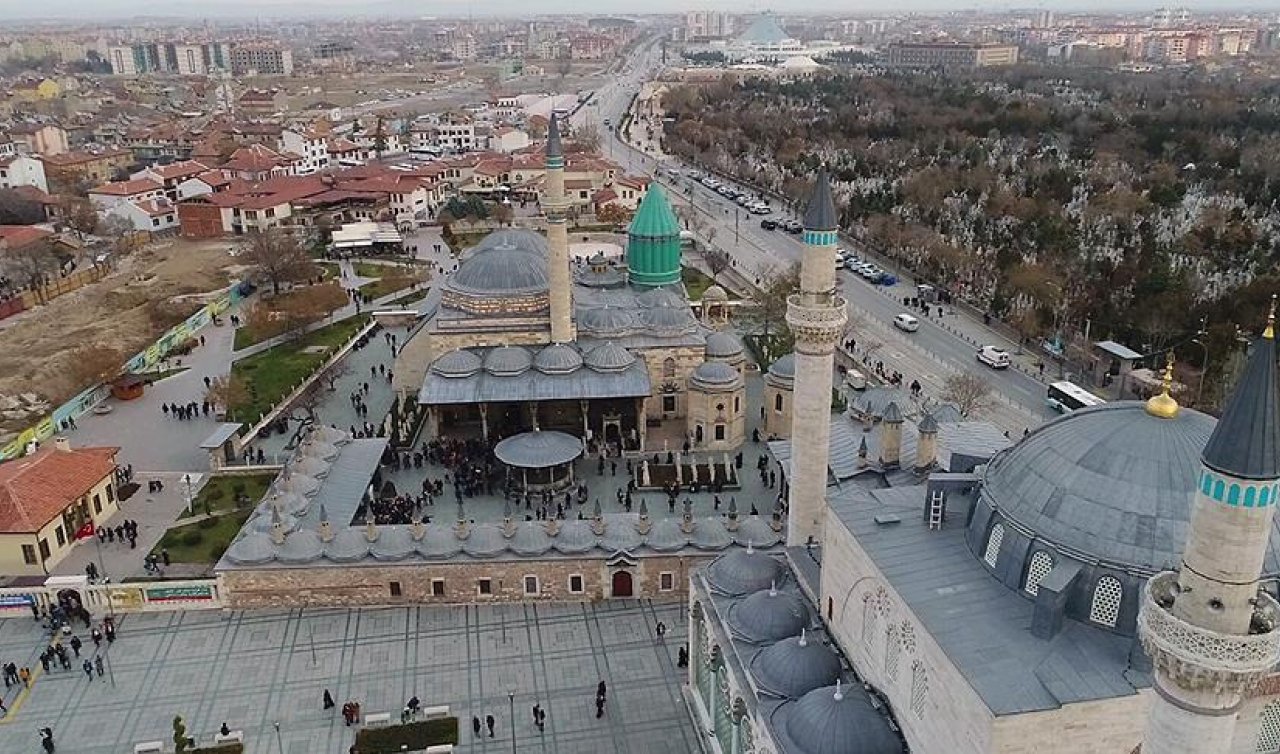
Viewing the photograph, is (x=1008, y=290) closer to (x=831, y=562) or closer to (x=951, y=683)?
(x=831, y=562)

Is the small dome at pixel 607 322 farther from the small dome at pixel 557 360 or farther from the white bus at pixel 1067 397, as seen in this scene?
the white bus at pixel 1067 397

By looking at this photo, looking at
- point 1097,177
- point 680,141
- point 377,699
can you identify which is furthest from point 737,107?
point 377,699

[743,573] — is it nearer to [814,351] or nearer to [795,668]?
Result: [795,668]

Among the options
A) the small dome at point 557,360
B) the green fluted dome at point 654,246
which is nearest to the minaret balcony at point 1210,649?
the small dome at point 557,360

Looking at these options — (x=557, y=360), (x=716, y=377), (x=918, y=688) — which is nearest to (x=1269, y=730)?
(x=918, y=688)

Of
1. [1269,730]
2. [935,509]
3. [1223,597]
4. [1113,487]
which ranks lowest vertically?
[1269,730]

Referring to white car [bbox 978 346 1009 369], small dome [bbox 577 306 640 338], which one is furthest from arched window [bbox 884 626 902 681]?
white car [bbox 978 346 1009 369]

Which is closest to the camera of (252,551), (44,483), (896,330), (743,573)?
(743,573)
